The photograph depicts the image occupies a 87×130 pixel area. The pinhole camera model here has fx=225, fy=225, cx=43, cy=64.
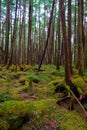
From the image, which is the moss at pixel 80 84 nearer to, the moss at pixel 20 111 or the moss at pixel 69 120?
the moss at pixel 69 120

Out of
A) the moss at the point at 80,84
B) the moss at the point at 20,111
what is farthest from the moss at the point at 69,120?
the moss at the point at 80,84

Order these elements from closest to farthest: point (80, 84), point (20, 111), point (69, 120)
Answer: point (20, 111), point (69, 120), point (80, 84)

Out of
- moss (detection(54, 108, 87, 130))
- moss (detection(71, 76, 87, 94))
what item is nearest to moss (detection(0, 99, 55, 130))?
moss (detection(54, 108, 87, 130))

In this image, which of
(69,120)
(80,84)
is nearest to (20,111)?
(69,120)

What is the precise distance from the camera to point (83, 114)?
702 cm

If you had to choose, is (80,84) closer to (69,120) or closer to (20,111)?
(69,120)

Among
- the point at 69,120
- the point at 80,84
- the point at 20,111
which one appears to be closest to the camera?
the point at 20,111

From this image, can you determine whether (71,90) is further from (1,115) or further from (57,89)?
(1,115)

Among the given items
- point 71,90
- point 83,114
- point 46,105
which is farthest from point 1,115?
point 71,90

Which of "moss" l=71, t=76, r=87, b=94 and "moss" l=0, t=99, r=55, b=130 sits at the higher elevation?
"moss" l=71, t=76, r=87, b=94

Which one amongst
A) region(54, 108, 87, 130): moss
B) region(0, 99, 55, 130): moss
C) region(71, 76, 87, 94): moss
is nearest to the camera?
region(0, 99, 55, 130): moss

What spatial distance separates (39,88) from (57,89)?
1.04 meters

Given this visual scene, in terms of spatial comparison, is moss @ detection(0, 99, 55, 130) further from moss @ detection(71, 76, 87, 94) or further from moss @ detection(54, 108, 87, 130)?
moss @ detection(71, 76, 87, 94)

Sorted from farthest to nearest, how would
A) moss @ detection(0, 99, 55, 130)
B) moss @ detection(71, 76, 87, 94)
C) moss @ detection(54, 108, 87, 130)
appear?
moss @ detection(71, 76, 87, 94), moss @ detection(54, 108, 87, 130), moss @ detection(0, 99, 55, 130)
